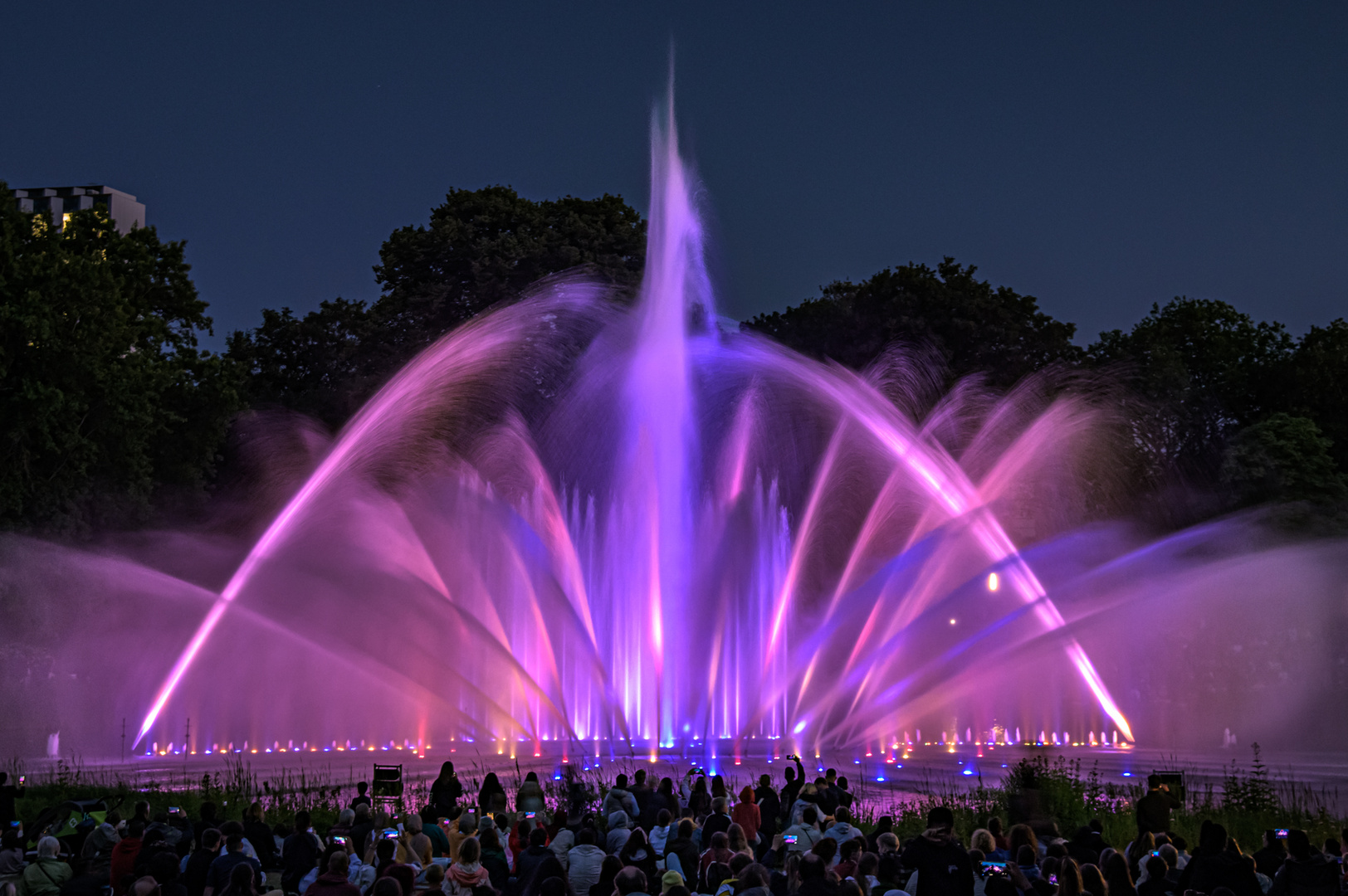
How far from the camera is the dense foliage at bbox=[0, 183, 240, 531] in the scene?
38.3 metres

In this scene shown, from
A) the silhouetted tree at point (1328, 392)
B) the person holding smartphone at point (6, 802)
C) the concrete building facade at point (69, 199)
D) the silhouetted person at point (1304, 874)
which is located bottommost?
the silhouetted person at point (1304, 874)

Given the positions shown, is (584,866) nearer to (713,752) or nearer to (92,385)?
(713,752)

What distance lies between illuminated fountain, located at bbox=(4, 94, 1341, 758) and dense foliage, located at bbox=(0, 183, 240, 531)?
2.21m

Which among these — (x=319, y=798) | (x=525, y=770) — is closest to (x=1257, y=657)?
(x=525, y=770)

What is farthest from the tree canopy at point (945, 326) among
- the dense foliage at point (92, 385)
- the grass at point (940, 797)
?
the grass at point (940, 797)

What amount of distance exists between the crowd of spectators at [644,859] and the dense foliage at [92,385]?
84.6ft

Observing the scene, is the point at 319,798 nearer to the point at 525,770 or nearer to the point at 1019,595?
the point at 525,770

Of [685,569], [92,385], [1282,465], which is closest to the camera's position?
[685,569]

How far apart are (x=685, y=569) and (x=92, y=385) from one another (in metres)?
19.0

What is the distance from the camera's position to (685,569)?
116ft

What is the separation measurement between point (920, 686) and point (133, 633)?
27797 millimetres

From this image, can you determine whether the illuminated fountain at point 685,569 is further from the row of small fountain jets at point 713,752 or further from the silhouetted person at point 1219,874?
the silhouetted person at point 1219,874

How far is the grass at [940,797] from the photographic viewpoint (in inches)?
723

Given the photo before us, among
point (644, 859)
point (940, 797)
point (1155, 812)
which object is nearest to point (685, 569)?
point (940, 797)
